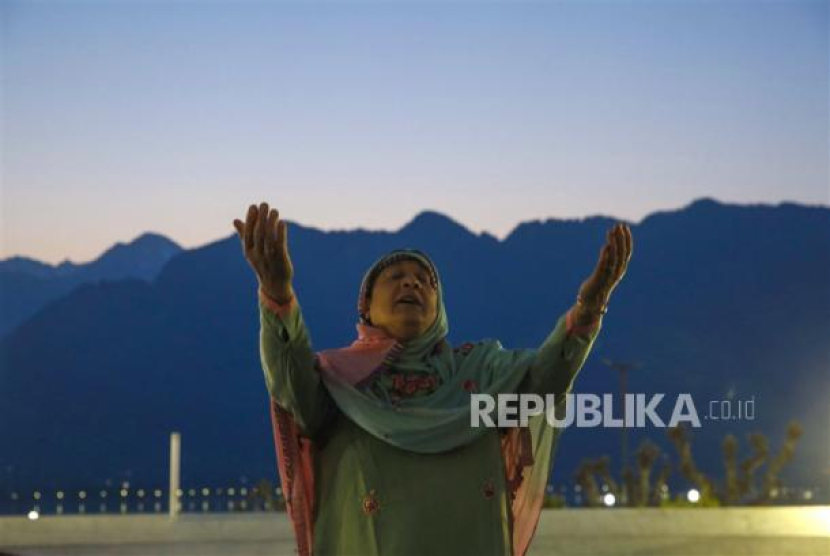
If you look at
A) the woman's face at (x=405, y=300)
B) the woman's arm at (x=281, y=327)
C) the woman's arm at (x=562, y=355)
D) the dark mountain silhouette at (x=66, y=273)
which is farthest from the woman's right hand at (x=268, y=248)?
the dark mountain silhouette at (x=66, y=273)

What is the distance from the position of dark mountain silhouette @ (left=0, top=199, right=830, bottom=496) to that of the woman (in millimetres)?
28902

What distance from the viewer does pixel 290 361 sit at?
4.38 metres

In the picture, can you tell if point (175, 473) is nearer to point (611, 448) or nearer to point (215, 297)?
point (611, 448)

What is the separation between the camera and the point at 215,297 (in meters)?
43.1

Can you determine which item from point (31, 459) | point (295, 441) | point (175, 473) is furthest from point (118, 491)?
point (295, 441)

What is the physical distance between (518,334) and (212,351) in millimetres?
7373

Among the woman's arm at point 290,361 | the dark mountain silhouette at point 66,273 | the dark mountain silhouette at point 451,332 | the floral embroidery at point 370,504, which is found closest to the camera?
the woman's arm at point 290,361

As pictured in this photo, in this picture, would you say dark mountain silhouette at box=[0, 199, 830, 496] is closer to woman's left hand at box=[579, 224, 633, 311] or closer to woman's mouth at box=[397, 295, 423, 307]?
woman's mouth at box=[397, 295, 423, 307]

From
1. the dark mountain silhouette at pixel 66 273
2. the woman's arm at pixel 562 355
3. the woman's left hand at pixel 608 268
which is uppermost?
the dark mountain silhouette at pixel 66 273

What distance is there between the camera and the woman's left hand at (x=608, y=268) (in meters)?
4.32

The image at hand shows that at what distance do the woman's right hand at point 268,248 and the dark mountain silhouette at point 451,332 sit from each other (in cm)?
2941

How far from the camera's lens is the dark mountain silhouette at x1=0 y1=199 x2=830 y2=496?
3684 cm

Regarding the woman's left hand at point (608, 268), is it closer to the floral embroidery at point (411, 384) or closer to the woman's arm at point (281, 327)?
the floral embroidery at point (411, 384)

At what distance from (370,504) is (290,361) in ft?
1.37
